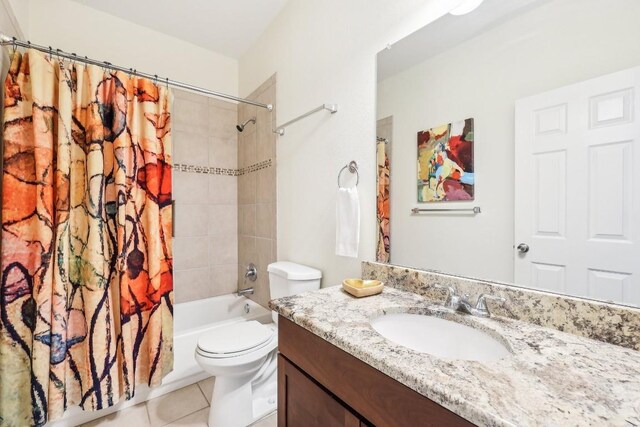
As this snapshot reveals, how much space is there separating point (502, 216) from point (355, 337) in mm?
628

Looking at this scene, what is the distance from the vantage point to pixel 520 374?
53 centimetres

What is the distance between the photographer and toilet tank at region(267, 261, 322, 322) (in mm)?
1492

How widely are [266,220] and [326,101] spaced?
1.01 metres

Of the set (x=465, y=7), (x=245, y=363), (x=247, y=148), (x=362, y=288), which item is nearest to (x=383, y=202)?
(x=362, y=288)

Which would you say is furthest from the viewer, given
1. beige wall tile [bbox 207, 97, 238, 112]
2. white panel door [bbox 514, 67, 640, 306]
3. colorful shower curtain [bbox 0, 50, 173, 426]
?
beige wall tile [bbox 207, 97, 238, 112]

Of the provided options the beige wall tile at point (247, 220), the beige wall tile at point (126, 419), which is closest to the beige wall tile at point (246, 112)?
the beige wall tile at point (247, 220)

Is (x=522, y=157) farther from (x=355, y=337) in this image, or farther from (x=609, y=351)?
(x=355, y=337)

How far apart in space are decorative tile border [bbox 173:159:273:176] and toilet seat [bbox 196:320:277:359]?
1163 mm

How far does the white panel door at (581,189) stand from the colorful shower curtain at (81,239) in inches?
66.6

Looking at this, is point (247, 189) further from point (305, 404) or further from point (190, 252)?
point (305, 404)

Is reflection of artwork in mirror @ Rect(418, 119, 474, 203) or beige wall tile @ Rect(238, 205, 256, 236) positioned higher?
reflection of artwork in mirror @ Rect(418, 119, 474, 203)

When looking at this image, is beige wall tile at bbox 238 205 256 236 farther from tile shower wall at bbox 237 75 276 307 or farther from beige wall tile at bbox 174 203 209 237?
beige wall tile at bbox 174 203 209 237

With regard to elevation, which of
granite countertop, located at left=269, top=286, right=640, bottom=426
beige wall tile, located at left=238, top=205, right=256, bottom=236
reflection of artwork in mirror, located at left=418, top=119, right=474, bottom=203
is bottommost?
granite countertop, located at left=269, top=286, right=640, bottom=426

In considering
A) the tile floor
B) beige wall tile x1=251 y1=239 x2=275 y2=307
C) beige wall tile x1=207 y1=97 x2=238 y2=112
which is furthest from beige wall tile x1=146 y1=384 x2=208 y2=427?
beige wall tile x1=207 y1=97 x2=238 y2=112
